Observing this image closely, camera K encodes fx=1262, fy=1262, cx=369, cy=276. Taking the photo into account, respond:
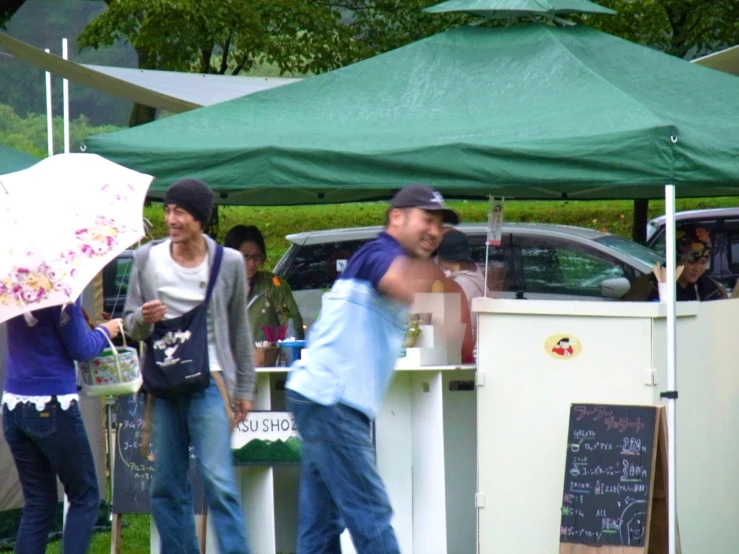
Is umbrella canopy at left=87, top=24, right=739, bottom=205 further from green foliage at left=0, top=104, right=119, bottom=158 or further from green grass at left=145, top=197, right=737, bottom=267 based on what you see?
green foliage at left=0, top=104, right=119, bottom=158

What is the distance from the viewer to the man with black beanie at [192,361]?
5293 mm

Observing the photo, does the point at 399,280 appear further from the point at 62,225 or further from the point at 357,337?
the point at 62,225

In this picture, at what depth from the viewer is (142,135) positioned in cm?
719

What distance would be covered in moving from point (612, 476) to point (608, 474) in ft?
0.07

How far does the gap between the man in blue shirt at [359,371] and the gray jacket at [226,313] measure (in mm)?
844

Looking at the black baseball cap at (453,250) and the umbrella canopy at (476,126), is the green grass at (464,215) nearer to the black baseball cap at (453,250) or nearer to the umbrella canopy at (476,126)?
the black baseball cap at (453,250)

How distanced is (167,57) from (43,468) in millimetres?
10695

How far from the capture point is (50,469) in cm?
570

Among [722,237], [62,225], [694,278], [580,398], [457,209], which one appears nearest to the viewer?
[62,225]

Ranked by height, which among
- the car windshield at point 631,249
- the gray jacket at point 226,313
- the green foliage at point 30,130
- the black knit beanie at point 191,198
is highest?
the green foliage at point 30,130

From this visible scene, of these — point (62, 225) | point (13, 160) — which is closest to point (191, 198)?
point (62, 225)

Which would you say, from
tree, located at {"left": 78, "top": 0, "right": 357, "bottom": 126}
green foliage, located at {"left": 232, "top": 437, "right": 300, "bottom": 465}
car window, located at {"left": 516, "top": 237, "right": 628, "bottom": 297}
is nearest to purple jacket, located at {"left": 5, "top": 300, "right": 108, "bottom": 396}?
green foliage, located at {"left": 232, "top": 437, "right": 300, "bottom": 465}

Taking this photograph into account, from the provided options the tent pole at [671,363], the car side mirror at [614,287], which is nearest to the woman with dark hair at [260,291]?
the tent pole at [671,363]

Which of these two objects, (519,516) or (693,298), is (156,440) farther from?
(693,298)
